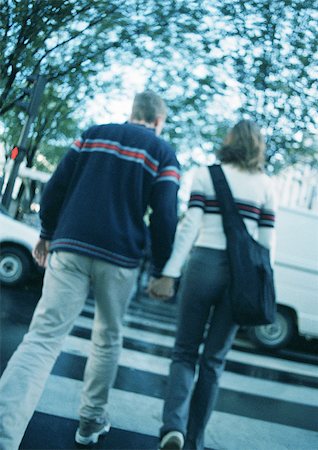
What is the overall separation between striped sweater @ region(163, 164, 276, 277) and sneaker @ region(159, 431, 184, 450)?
790 mm

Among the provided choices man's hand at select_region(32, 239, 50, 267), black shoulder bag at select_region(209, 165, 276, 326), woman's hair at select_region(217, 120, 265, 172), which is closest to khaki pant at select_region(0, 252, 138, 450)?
man's hand at select_region(32, 239, 50, 267)

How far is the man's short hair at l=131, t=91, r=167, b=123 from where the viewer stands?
9.66ft

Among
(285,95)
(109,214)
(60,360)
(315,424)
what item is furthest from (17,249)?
(109,214)

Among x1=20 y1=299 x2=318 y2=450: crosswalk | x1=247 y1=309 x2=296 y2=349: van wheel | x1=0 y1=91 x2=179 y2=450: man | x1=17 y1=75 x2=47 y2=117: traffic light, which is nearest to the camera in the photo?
x1=0 y1=91 x2=179 y2=450: man

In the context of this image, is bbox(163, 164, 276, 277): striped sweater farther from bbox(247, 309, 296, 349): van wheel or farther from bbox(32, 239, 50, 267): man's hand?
bbox(247, 309, 296, 349): van wheel

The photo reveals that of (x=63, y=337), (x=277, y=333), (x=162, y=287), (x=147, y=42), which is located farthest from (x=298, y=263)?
(x=63, y=337)

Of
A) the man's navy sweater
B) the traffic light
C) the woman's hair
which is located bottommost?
the man's navy sweater

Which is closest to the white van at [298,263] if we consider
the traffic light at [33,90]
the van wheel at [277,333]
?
the van wheel at [277,333]

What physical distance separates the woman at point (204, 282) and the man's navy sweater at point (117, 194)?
5.0 inches

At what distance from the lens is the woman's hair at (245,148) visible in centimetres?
292

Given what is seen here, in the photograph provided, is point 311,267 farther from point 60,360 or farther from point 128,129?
point 128,129

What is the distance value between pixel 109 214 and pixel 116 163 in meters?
0.26

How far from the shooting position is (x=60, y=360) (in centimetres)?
468

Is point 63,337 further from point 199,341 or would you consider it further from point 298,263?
point 298,263
